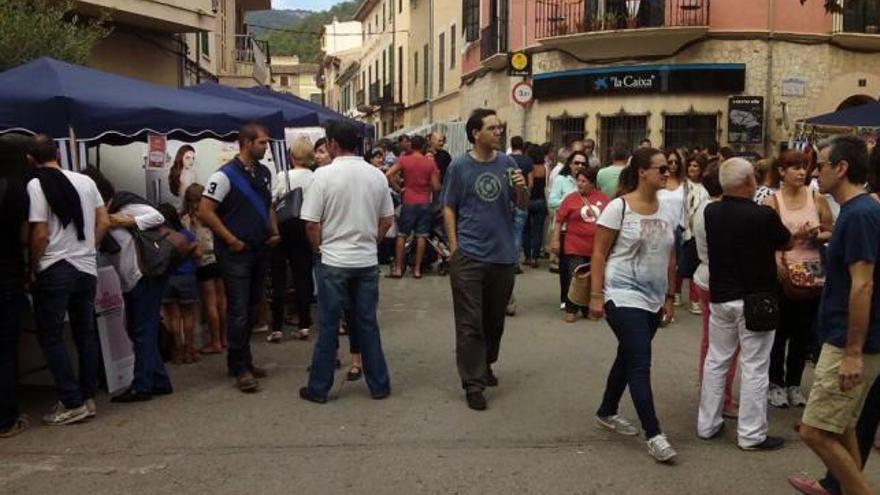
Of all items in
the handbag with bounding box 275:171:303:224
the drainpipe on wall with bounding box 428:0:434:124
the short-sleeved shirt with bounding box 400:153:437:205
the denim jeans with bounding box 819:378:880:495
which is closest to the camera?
the denim jeans with bounding box 819:378:880:495

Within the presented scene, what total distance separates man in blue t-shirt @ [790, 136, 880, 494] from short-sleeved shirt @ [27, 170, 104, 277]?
4.35 meters

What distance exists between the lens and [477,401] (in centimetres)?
611

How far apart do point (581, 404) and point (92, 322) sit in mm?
3399

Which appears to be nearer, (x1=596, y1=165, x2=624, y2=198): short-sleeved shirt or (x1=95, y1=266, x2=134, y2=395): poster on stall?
(x1=95, y1=266, x2=134, y2=395): poster on stall

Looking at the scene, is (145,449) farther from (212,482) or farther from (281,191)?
(281,191)

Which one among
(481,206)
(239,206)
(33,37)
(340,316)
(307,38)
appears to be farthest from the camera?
(307,38)

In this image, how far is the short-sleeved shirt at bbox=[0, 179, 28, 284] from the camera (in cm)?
529

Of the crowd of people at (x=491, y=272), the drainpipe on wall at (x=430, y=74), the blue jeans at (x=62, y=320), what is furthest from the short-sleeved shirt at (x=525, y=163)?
the drainpipe on wall at (x=430, y=74)

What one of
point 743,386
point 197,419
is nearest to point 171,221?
point 197,419

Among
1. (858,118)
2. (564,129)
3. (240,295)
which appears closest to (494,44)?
(564,129)

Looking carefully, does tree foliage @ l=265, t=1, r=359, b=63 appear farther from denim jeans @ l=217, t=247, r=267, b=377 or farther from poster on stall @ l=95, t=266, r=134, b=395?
poster on stall @ l=95, t=266, r=134, b=395

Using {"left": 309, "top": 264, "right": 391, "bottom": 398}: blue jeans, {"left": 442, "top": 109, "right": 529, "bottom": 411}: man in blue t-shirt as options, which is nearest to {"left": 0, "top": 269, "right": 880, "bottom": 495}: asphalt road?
{"left": 309, "top": 264, "right": 391, "bottom": 398}: blue jeans

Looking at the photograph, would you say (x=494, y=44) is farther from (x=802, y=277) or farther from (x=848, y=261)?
(x=848, y=261)

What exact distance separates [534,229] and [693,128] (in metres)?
8.66
